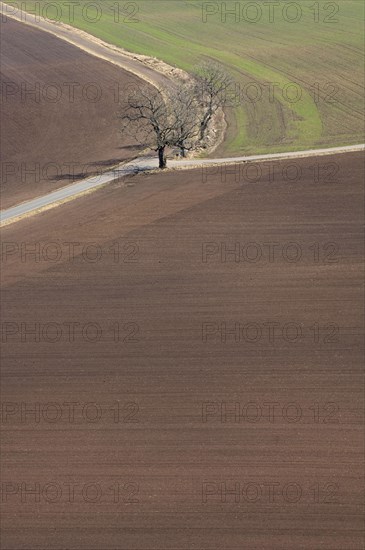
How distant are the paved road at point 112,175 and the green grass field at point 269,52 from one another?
2.86m

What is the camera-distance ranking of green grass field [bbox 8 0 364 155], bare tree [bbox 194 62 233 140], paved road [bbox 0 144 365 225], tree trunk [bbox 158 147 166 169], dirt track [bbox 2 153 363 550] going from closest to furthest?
dirt track [bbox 2 153 363 550]
paved road [bbox 0 144 365 225]
tree trunk [bbox 158 147 166 169]
bare tree [bbox 194 62 233 140]
green grass field [bbox 8 0 364 155]

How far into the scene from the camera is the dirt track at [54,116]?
74.1 meters

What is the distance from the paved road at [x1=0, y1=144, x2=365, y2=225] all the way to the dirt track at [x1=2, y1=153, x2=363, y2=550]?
81.3 inches

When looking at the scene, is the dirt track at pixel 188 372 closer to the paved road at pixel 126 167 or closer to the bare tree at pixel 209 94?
the paved road at pixel 126 167

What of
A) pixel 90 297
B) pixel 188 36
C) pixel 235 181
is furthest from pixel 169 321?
pixel 188 36

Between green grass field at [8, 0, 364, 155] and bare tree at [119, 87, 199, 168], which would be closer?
bare tree at [119, 87, 199, 168]

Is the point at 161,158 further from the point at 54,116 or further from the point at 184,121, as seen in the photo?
the point at 54,116

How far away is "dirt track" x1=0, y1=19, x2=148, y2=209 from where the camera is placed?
7406 cm

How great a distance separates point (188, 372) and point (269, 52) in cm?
7716

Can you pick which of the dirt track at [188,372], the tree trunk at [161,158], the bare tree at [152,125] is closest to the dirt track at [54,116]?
the bare tree at [152,125]

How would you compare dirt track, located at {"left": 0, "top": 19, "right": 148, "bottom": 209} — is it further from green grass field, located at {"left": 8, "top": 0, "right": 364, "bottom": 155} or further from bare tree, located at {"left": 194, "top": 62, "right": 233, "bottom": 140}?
green grass field, located at {"left": 8, "top": 0, "right": 364, "bottom": 155}

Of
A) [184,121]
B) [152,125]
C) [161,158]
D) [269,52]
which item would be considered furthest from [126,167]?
[269,52]

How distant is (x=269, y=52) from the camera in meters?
112

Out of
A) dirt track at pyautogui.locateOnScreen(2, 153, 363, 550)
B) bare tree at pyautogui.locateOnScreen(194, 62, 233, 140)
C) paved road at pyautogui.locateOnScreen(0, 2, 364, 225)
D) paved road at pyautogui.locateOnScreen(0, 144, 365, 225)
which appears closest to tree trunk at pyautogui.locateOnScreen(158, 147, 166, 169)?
paved road at pyautogui.locateOnScreen(0, 144, 365, 225)
